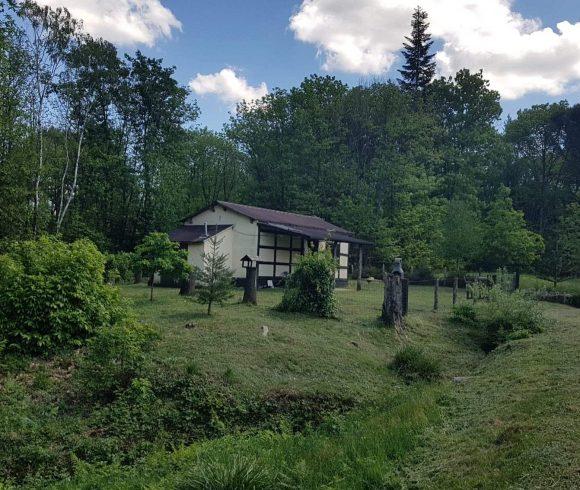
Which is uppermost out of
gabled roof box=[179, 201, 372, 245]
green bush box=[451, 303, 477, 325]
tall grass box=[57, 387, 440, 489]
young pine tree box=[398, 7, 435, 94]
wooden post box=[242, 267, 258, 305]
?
young pine tree box=[398, 7, 435, 94]

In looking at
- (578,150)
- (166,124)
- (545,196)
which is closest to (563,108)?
(578,150)

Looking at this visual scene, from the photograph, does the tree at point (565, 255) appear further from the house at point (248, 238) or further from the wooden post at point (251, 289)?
the wooden post at point (251, 289)

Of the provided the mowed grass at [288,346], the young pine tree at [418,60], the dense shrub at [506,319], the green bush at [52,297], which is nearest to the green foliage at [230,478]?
the mowed grass at [288,346]

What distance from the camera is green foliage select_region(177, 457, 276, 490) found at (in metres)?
4.12

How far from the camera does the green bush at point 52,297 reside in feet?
27.2

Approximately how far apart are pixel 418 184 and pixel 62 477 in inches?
1336

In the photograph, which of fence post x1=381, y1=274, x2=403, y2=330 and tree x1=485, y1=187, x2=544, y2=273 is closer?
fence post x1=381, y1=274, x2=403, y2=330

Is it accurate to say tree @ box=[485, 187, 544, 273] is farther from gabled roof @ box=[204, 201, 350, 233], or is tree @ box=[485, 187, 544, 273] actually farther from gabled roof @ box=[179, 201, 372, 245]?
gabled roof @ box=[204, 201, 350, 233]

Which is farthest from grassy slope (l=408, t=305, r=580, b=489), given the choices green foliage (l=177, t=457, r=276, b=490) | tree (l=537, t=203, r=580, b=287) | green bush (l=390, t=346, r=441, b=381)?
tree (l=537, t=203, r=580, b=287)

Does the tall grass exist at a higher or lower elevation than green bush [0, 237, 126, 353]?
lower

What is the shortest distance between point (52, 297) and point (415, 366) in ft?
23.0

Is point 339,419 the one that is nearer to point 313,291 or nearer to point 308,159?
Answer: point 313,291

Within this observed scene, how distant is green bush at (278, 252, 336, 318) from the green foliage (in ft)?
29.1

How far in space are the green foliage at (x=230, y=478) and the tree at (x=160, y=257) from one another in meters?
10.5
